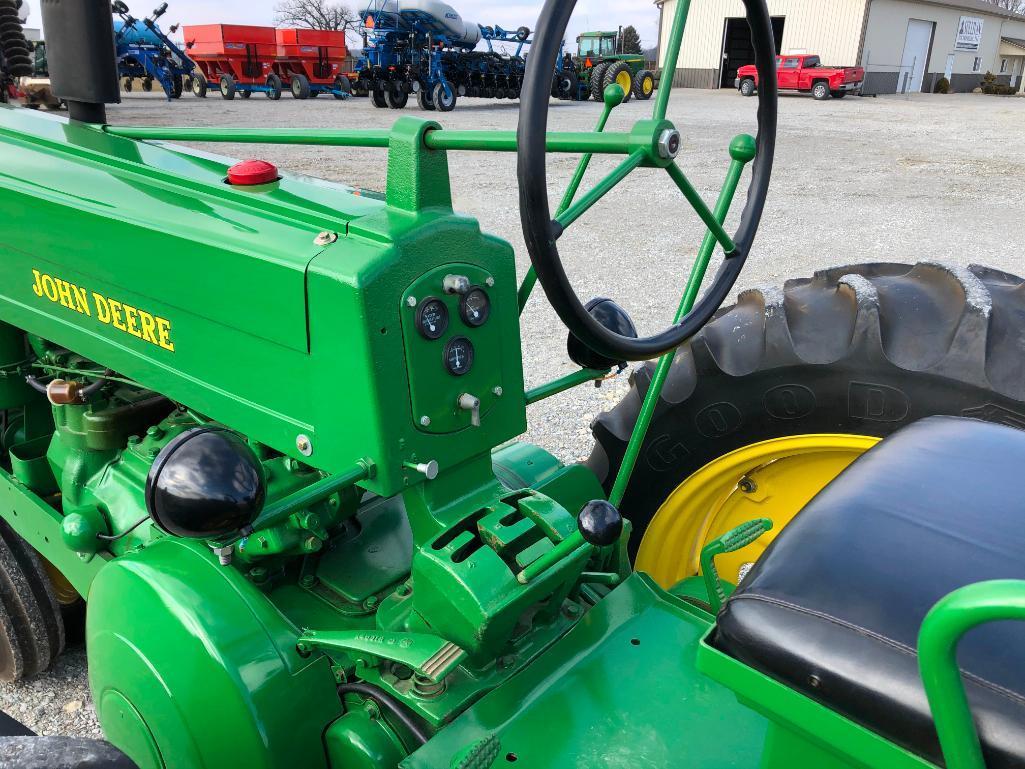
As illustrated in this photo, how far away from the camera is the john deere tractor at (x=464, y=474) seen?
1019 mm

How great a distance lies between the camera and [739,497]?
1.85m

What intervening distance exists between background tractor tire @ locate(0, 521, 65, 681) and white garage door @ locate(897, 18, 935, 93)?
31.6m

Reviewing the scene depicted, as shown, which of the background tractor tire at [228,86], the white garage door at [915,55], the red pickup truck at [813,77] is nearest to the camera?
the background tractor tire at [228,86]

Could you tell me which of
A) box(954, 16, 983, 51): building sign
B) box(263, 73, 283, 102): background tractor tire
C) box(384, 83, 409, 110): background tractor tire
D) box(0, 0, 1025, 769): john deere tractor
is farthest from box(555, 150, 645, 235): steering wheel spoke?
box(954, 16, 983, 51): building sign

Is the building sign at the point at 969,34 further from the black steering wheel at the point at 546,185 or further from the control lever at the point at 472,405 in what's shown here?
the control lever at the point at 472,405

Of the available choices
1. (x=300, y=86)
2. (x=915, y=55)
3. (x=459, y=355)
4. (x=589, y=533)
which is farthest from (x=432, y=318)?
(x=915, y=55)

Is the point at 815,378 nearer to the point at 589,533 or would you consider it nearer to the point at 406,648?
the point at 589,533

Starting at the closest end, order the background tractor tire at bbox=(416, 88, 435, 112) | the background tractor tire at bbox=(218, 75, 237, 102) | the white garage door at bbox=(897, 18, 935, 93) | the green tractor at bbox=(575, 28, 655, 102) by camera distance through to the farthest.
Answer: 1. the background tractor tire at bbox=(416, 88, 435, 112)
2. the green tractor at bbox=(575, 28, 655, 102)
3. the background tractor tire at bbox=(218, 75, 237, 102)
4. the white garage door at bbox=(897, 18, 935, 93)

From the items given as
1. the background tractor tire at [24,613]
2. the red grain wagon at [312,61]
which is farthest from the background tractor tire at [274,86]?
the background tractor tire at [24,613]

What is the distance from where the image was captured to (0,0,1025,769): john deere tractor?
3.34 feet

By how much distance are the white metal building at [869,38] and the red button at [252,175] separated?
26.6m

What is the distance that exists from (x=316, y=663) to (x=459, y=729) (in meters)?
0.26

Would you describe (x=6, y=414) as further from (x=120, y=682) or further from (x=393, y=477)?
(x=393, y=477)

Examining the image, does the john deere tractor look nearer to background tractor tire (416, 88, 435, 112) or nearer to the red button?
the red button
